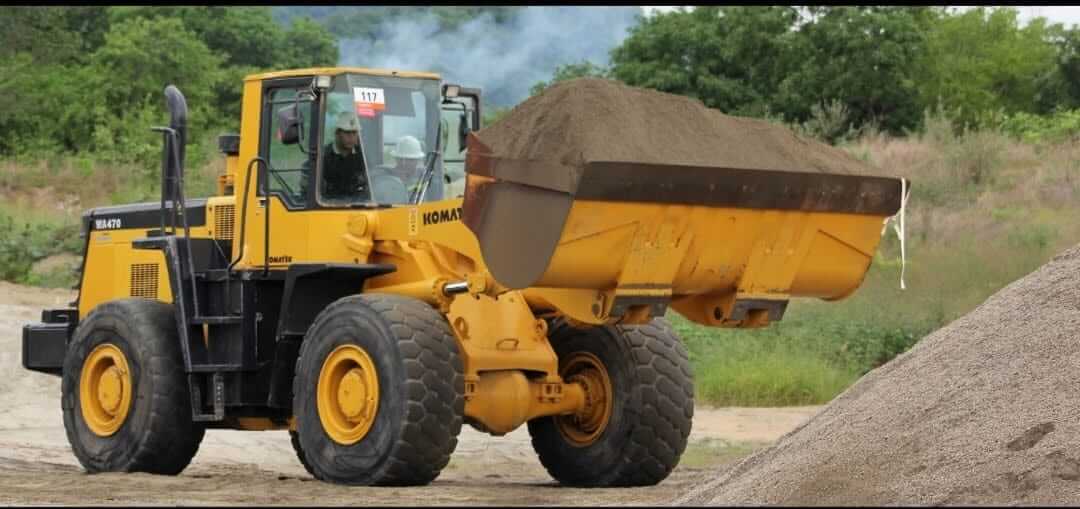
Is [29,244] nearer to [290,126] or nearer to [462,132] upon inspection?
[462,132]

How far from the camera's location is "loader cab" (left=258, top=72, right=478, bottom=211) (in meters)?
12.8

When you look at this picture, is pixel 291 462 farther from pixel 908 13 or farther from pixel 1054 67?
pixel 908 13

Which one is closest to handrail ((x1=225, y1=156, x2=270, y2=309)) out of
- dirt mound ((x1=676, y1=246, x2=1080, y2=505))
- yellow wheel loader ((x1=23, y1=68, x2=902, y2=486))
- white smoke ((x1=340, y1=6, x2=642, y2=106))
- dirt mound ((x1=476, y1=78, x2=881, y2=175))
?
yellow wheel loader ((x1=23, y1=68, x2=902, y2=486))

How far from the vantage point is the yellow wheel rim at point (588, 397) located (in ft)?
41.1

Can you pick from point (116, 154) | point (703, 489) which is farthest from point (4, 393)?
point (116, 154)

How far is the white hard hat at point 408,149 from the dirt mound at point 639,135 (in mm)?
2026

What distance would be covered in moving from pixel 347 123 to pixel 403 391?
2.31 meters

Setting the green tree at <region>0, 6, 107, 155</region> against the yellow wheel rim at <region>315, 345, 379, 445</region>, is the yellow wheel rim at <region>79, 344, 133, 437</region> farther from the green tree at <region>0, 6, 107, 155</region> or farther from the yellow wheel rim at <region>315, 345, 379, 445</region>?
the green tree at <region>0, 6, 107, 155</region>

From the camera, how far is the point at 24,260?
96.4ft

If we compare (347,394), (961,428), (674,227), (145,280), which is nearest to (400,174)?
(347,394)

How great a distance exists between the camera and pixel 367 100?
1290 centimetres

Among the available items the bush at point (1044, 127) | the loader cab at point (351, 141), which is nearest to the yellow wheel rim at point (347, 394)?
the loader cab at point (351, 141)

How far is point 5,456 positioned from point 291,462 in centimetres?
223

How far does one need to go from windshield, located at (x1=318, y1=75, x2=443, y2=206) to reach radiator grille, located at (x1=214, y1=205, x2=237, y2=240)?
1045mm
